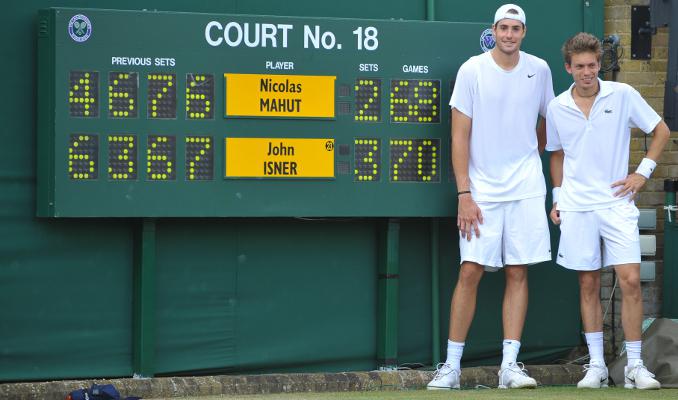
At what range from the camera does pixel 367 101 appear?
874 cm

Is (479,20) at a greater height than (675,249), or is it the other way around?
(479,20)

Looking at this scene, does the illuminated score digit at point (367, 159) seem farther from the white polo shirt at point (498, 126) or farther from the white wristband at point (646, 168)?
the white wristband at point (646, 168)

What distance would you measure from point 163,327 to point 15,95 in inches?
68.1

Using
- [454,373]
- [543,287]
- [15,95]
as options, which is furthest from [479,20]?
[15,95]

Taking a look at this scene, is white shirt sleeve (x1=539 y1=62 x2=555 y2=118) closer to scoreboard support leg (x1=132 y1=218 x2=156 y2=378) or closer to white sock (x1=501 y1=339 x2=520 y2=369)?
white sock (x1=501 y1=339 x2=520 y2=369)

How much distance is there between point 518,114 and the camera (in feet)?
28.2

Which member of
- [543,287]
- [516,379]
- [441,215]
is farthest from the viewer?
[543,287]

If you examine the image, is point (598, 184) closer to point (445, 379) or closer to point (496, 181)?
point (496, 181)

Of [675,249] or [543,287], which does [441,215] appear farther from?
[675,249]

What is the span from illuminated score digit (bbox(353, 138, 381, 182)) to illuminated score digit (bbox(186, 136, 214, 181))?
0.94 m

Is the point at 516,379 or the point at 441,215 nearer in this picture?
the point at 516,379

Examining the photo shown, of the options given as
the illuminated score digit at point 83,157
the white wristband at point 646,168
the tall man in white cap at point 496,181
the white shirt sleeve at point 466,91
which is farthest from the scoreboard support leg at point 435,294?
the illuminated score digit at point 83,157

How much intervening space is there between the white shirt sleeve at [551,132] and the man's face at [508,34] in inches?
17.0

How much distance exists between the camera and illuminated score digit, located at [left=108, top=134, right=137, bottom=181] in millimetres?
8250
